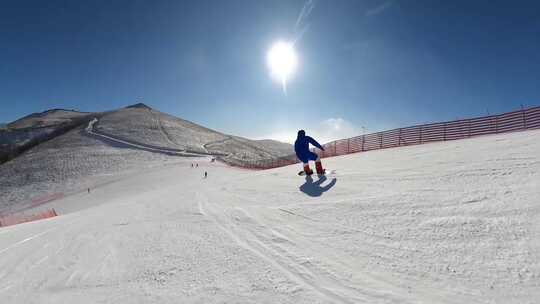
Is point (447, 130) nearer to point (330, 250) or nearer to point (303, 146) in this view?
point (303, 146)

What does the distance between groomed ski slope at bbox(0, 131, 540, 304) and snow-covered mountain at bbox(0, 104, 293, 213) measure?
41641 millimetres

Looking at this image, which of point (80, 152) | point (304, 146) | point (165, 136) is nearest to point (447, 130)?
point (304, 146)

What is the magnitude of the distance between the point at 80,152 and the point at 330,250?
7070 cm

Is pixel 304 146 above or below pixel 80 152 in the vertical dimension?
below

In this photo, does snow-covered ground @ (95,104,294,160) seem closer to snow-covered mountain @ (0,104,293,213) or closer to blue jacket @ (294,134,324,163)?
snow-covered mountain @ (0,104,293,213)

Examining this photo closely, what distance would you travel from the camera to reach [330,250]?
138 inches

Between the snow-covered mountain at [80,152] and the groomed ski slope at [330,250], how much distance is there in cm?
4164

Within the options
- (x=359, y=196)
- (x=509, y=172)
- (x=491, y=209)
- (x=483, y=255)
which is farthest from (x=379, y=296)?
(x=509, y=172)

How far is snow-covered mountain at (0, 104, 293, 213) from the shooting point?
44128 mm

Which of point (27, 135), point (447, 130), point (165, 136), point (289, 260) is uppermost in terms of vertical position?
point (27, 135)

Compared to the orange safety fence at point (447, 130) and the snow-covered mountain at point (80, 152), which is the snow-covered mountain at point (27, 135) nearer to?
the snow-covered mountain at point (80, 152)

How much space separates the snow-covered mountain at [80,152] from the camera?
145ft

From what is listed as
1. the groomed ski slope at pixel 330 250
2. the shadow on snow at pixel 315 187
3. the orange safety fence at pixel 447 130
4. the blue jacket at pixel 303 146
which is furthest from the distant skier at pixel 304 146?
the orange safety fence at pixel 447 130

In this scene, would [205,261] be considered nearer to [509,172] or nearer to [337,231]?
[337,231]
